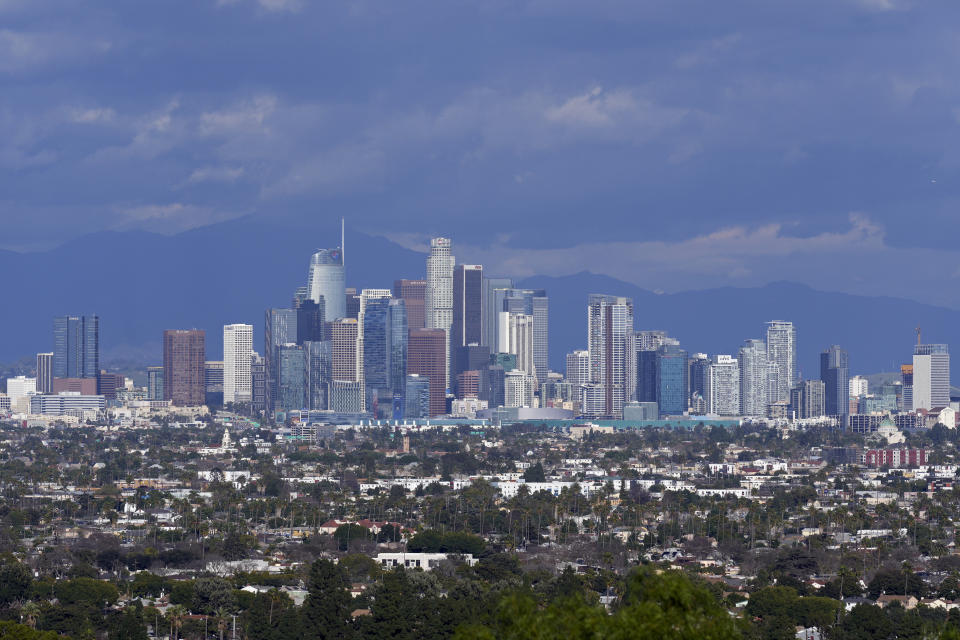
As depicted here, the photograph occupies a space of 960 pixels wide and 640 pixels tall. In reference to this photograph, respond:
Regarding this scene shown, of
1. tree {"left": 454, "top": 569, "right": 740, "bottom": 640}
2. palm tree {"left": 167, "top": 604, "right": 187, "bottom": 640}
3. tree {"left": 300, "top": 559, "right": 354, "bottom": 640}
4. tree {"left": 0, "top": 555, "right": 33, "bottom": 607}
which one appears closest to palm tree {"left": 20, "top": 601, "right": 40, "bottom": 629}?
tree {"left": 0, "top": 555, "right": 33, "bottom": 607}

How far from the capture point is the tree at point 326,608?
5953cm

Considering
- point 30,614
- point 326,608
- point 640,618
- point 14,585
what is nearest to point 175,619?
point 30,614

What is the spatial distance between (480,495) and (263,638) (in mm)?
65446

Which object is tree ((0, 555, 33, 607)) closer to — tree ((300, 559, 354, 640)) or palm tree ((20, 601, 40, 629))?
palm tree ((20, 601, 40, 629))

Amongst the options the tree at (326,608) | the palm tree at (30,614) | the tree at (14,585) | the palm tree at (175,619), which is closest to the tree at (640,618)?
the tree at (326,608)

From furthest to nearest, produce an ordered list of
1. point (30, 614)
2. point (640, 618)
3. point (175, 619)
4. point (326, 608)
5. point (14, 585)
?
1. point (14, 585)
2. point (175, 619)
3. point (30, 614)
4. point (326, 608)
5. point (640, 618)

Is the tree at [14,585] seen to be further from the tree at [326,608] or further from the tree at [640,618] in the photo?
the tree at [640,618]

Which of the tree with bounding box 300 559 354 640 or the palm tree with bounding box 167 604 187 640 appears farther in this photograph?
the palm tree with bounding box 167 604 187 640

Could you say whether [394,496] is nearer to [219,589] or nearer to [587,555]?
[587,555]

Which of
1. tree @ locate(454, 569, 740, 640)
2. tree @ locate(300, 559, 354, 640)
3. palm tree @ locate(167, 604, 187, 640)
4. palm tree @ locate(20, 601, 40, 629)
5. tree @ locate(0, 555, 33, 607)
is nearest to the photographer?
tree @ locate(454, 569, 740, 640)

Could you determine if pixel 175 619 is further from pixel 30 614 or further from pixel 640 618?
pixel 640 618

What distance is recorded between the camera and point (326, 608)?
200 ft

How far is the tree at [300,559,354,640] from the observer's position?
59531mm

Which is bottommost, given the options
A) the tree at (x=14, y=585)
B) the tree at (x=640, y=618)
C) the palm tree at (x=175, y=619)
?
the palm tree at (x=175, y=619)
